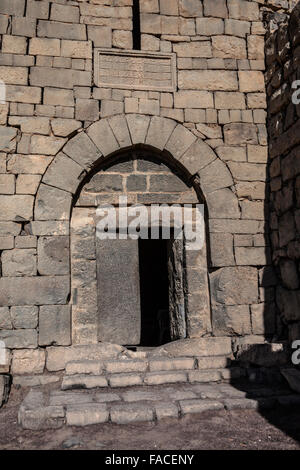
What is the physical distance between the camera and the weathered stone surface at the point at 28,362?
4.86m

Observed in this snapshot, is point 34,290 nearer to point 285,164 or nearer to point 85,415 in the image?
point 85,415

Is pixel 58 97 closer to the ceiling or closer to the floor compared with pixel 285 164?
closer to the ceiling

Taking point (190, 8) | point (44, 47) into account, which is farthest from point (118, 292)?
point (190, 8)

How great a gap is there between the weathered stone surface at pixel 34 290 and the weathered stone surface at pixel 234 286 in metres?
1.90

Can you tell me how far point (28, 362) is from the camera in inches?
193

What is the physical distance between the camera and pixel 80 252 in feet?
17.8

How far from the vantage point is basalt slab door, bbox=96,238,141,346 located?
18.0 ft

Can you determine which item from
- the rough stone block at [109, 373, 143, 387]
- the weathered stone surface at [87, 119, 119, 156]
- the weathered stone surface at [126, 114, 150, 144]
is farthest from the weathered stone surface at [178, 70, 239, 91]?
the rough stone block at [109, 373, 143, 387]

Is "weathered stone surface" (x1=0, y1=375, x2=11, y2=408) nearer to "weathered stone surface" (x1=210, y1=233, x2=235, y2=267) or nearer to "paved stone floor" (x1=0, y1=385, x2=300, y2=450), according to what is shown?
"paved stone floor" (x1=0, y1=385, x2=300, y2=450)

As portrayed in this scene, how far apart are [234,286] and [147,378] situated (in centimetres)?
168

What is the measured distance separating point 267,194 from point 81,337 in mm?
3105

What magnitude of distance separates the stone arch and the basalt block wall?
0.01m
